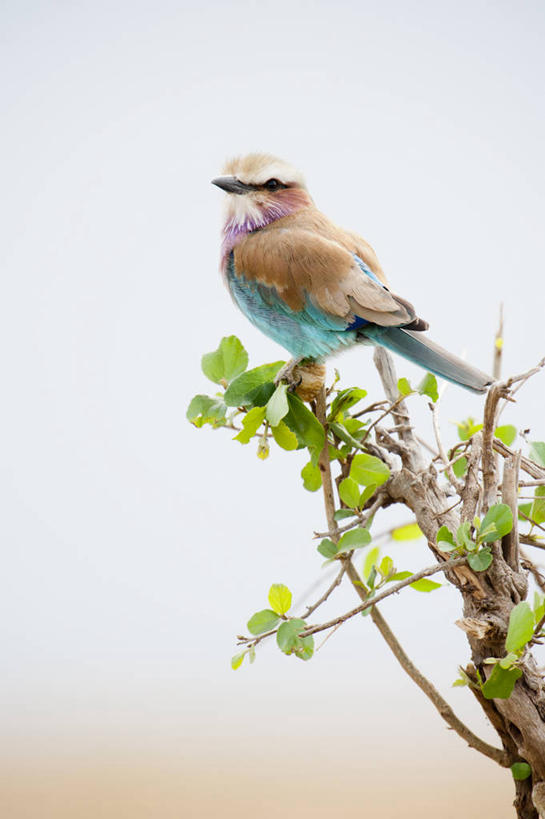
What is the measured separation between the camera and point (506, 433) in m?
0.90

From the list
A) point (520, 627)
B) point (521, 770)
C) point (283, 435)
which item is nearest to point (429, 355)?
point (283, 435)

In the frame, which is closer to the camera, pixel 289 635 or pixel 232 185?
pixel 289 635

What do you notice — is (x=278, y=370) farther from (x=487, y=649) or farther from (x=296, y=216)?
(x=487, y=649)

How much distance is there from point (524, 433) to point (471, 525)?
0.15m

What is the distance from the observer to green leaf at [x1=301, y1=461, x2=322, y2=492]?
2.70 ft

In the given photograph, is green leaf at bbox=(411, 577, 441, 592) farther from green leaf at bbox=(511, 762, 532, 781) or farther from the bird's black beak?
the bird's black beak

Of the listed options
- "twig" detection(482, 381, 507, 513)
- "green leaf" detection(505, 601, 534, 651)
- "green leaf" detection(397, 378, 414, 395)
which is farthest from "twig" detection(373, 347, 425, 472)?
"green leaf" detection(505, 601, 534, 651)

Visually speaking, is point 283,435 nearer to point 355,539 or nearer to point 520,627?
point 355,539

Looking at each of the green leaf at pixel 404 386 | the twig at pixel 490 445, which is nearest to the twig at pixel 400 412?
the green leaf at pixel 404 386

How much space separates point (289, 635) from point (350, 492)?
0.16 metres

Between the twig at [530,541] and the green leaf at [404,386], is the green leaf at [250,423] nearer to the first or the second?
the green leaf at [404,386]

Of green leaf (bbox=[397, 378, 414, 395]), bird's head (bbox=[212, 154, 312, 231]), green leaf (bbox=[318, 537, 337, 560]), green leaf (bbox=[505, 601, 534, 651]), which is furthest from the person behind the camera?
bird's head (bbox=[212, 154, 312, 231])

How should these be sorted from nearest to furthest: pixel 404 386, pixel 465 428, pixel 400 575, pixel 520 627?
pixel 520 627 < pixel 400 575 < pixel 404 386 < pixel 465 428

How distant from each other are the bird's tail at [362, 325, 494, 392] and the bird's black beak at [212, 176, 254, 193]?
0.26 meters
